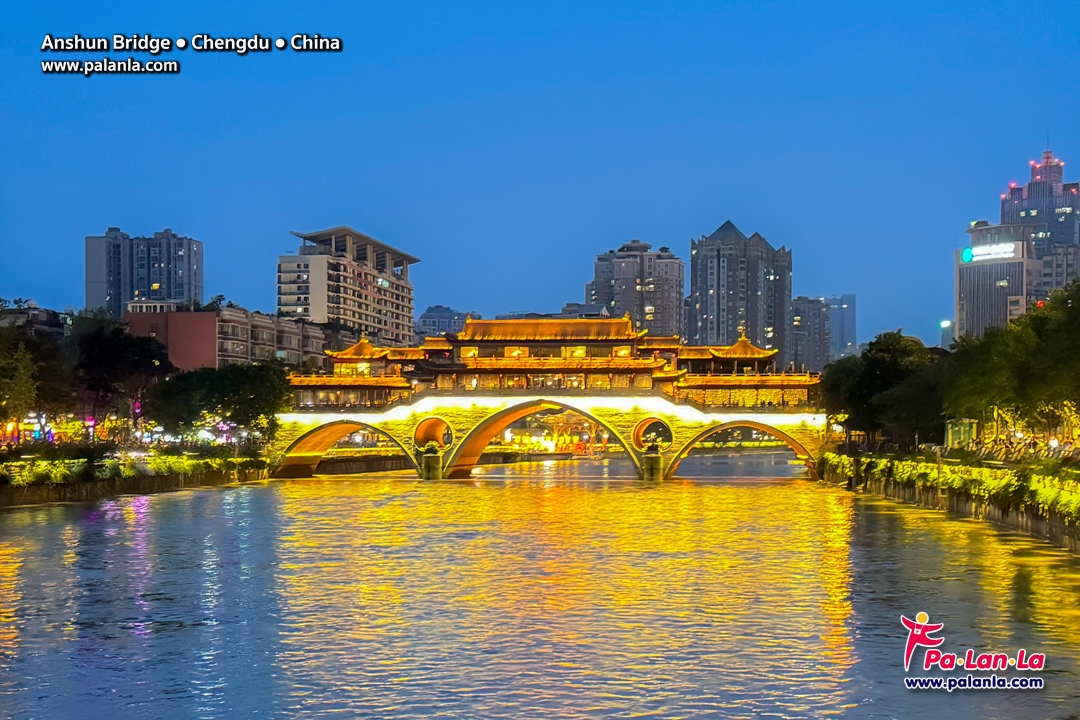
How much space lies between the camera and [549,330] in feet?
274

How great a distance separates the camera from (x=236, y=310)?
120875 mm

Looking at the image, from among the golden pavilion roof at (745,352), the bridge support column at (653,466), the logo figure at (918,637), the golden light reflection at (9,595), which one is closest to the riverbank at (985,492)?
the bridge support column at (653,466)

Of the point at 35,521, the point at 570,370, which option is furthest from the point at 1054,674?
the point at 570,370

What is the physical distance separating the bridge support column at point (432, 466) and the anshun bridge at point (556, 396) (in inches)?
2.5

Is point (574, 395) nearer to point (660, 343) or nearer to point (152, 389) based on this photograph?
point (660, 343)

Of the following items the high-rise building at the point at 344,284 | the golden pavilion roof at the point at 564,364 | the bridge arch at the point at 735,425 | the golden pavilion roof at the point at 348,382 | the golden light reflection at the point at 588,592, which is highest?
the high-rise building at the point at 344,284

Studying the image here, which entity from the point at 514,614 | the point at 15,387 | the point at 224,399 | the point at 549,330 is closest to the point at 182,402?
the point at 224,399

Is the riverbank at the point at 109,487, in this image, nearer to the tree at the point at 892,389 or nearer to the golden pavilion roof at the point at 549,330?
the golden pavilion roof at the point at 549,330

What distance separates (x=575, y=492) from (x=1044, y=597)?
4219cm

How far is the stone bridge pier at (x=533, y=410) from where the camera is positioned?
7594cm

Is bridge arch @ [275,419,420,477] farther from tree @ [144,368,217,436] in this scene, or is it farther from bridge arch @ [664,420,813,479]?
bridge arch @ [664,420,813,479]

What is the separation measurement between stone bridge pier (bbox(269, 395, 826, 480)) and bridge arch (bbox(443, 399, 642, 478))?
6cm

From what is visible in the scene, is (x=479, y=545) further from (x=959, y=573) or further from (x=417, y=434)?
(x=417, y=434)

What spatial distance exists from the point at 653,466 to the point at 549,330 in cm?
1211
